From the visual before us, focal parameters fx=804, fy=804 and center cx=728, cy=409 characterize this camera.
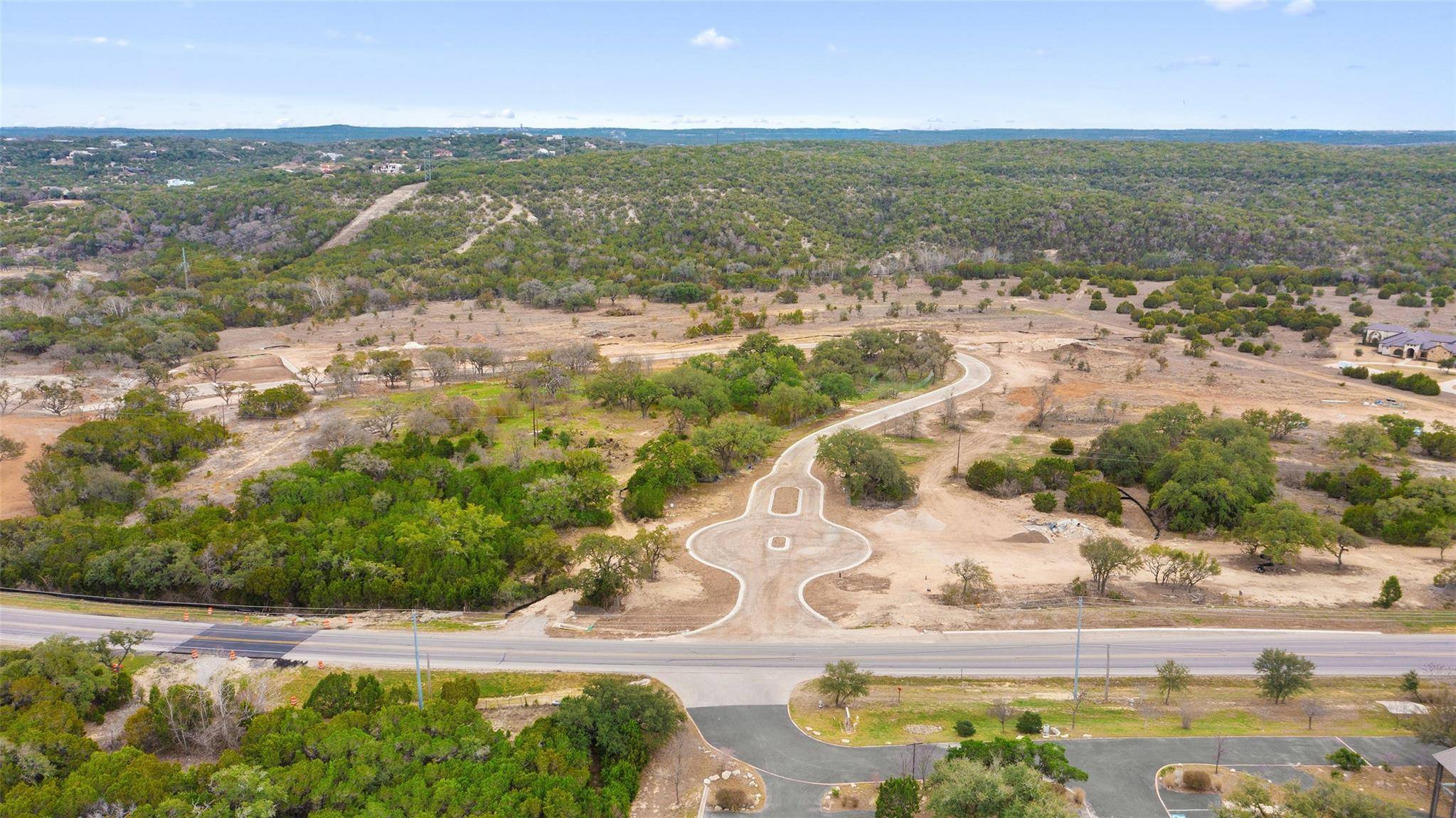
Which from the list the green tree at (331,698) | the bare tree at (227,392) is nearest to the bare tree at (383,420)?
the bare tree at (227,392)

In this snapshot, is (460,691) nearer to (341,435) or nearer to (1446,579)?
(341,435)

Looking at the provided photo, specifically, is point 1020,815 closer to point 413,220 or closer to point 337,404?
point 337,404

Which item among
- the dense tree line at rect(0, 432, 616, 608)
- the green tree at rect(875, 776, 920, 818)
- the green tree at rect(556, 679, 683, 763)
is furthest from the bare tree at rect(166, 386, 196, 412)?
the green tree at rect(875, 776, 920, 818)

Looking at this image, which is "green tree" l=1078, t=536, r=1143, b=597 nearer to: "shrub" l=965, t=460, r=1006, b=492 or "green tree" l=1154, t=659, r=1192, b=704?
"green tree" l=1154, t=659, r=1192, b=704

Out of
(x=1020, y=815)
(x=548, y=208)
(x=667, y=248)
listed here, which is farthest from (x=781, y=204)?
(x=1020, y=815)

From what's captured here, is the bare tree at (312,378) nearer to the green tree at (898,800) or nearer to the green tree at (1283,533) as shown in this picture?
the green tree at (898,800)

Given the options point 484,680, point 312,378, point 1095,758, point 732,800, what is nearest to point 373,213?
point 312,378
